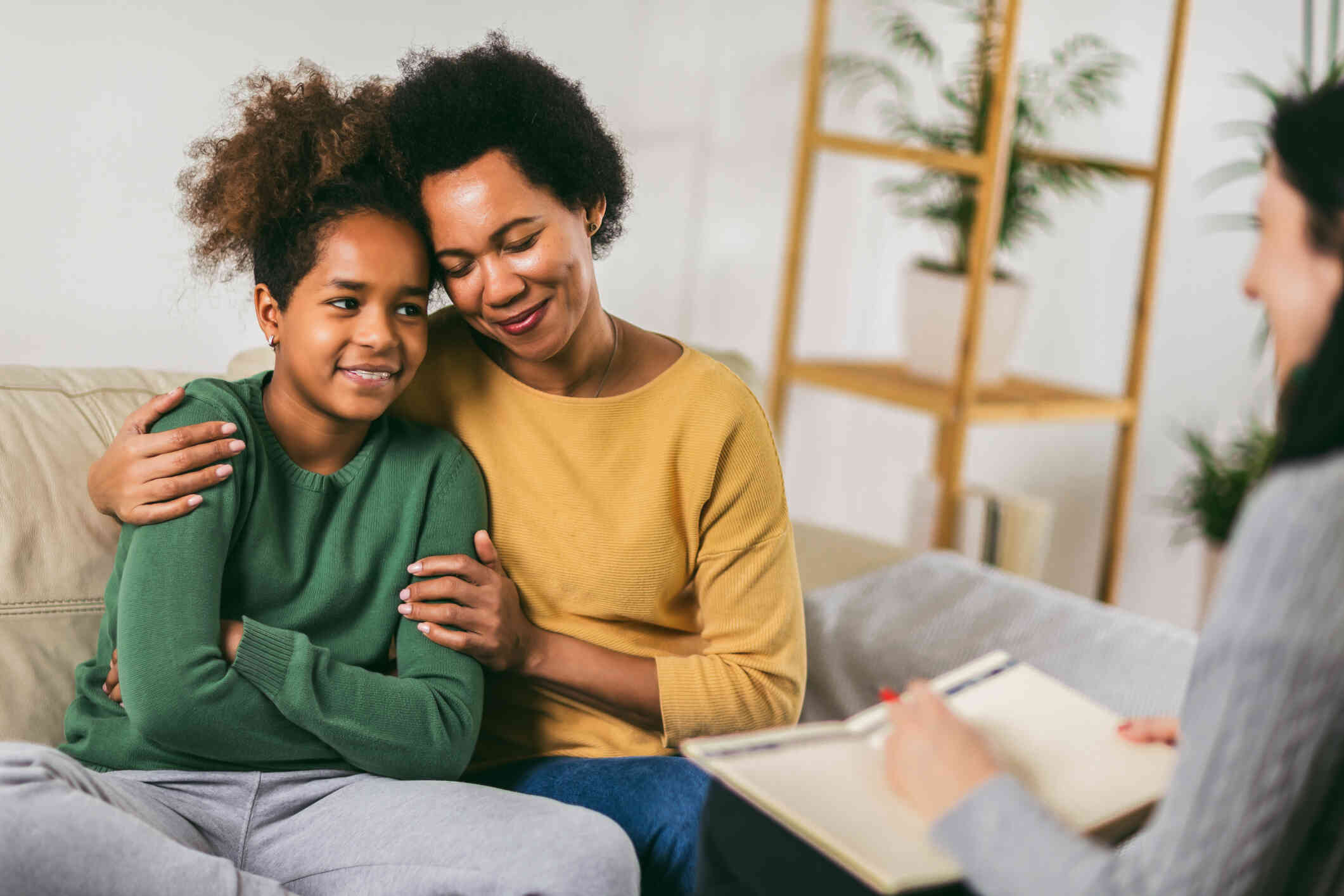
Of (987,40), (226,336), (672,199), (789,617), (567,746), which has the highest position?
(987,40)

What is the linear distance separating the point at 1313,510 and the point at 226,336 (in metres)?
1.58

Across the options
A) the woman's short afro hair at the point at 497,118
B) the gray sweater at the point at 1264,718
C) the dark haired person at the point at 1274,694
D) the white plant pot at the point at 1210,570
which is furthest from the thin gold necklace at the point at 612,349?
the white plant pot at the point at 1210,570

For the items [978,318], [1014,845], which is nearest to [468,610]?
[1014,845]

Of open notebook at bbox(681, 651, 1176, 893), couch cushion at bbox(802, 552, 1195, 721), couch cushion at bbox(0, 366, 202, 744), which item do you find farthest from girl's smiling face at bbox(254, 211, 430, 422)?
couch cushion at bbox(802, 552, 1195, 721)

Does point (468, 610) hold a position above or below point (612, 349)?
below

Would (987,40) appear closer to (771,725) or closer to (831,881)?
(771,725)

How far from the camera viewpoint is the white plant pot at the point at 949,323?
2.56m

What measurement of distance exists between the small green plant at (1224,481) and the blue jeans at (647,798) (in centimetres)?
192

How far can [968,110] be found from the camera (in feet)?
8.30

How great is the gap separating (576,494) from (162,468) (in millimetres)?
412

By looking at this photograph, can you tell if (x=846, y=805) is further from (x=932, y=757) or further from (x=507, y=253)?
(x=507, y=253)

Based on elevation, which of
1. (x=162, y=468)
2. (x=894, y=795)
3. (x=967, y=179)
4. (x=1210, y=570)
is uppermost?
(x=967, y=179)

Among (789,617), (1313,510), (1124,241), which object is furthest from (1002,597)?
(1124,241)

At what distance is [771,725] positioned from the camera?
1.34 m
